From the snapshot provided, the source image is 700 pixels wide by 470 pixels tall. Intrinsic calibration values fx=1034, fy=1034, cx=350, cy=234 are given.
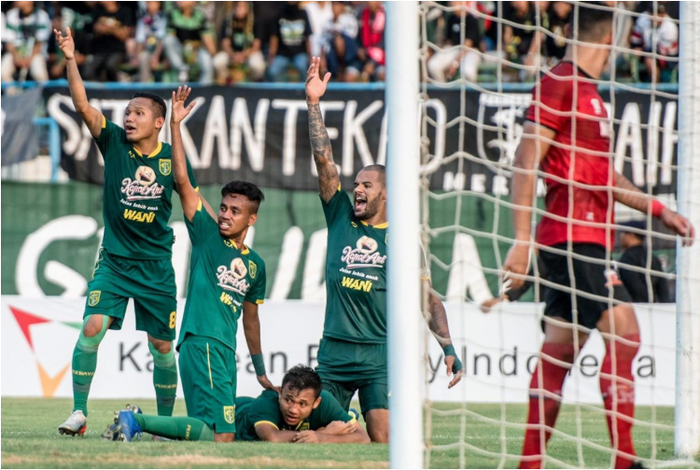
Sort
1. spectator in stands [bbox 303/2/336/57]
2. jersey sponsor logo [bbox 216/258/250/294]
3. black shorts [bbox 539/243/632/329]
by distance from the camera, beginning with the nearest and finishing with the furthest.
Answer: black shorts [bbox 539/243/632/329]
jersey sponsor logo [bbox 216/258/250/294]
spectator in stands [bbox 303/2/336/57]

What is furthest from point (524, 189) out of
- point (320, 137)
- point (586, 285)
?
point (320, 137)

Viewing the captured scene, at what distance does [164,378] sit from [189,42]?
22.4 feet

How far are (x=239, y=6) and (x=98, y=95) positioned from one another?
103 inches

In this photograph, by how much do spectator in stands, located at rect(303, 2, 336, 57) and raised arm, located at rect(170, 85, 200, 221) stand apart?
6848mm

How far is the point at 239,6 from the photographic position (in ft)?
42.3

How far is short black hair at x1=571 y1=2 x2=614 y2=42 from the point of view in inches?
183

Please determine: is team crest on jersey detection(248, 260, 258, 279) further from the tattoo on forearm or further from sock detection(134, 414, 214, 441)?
sock detection(134, 414, 214, 441)

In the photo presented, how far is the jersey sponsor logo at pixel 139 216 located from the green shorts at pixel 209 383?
100 cm

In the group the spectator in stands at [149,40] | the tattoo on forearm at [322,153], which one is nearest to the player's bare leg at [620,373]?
the tattoo on forearm at [322,153]

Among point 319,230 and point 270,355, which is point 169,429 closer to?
point 270,355

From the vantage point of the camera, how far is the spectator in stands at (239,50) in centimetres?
1249

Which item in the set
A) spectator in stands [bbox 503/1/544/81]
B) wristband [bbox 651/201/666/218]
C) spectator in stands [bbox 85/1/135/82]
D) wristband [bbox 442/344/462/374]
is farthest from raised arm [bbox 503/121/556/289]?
spectator in stands [bbox 85/1/135/82]

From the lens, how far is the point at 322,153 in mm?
6098

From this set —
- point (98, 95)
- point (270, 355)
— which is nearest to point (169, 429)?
point (270, 355)
